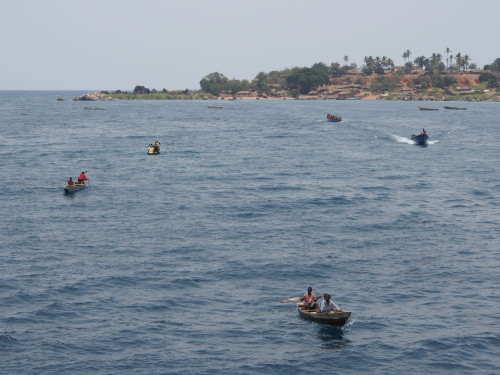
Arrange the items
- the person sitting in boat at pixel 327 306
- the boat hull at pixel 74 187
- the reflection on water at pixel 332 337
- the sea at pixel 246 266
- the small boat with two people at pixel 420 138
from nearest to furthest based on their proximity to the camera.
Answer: the sea at pixel 246 266, the reflection on water at pixel 332 337, the person sitting in boat at pixel 327 306, the boat hull at pixel 74 187, the small boat with two people at pixel 420 138

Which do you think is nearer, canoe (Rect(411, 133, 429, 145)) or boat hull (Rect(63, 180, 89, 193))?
boat hull (Rect(63, 180, 89, 193))

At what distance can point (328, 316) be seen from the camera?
4031 cm

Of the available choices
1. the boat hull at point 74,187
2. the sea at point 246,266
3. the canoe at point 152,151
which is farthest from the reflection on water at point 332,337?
the canoe at point 152,151

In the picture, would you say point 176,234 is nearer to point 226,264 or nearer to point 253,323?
point 226,264

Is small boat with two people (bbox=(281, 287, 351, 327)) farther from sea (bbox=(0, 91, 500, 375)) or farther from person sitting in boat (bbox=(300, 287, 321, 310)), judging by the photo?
sea (bbox=(0, 91, 500, 375))

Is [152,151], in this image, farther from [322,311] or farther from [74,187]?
[322,311]

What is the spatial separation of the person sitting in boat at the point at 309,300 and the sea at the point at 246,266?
1304 mm

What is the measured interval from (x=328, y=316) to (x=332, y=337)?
136 cm

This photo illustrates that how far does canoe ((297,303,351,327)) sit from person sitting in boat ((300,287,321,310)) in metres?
0.42

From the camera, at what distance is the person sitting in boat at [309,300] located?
138ft

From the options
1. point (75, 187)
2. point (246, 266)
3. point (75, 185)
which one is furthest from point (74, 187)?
point (246, 266)

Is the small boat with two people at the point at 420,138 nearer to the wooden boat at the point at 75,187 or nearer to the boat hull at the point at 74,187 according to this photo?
the wooden boat at the point at 75,187

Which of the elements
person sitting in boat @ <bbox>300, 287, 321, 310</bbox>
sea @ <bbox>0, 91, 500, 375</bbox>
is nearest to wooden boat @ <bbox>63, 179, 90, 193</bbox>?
sea @ <bbox>0, 91, 500, 375</bbox>

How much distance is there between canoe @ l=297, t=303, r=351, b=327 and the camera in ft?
131
